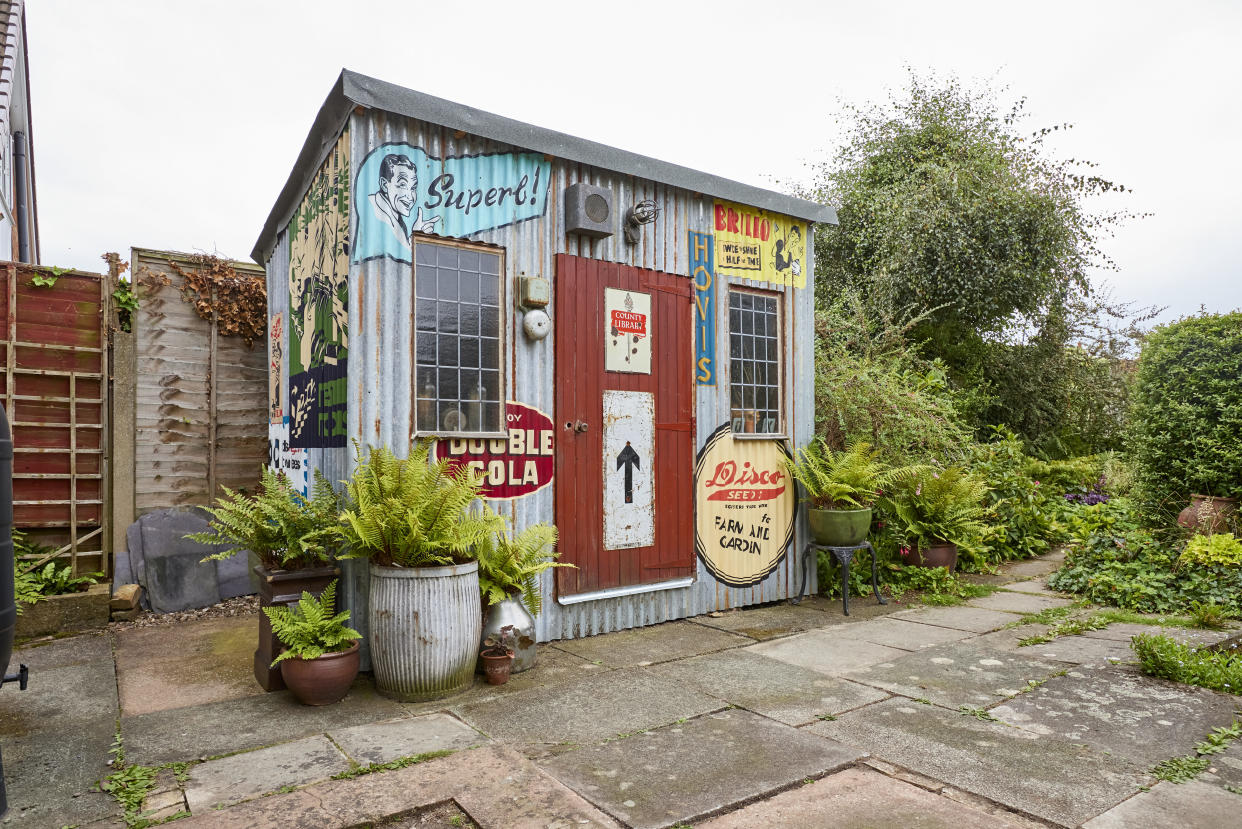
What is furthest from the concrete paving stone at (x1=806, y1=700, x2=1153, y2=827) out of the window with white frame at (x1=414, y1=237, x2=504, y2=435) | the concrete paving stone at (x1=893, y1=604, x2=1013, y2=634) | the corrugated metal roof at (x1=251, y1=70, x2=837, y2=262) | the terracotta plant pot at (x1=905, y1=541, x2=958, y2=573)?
the corrugated metal roof at (x1=251, y1=70, x2=837, y2=262)

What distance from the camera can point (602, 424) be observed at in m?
5.29

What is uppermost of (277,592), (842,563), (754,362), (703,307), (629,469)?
(703,307)

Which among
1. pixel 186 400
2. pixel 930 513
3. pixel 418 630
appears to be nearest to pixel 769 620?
pixel 930 513

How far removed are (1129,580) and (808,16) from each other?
245 inches

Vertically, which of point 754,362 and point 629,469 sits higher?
point 754,362

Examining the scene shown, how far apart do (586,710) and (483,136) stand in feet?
11.7

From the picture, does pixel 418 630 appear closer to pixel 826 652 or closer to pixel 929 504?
pixel 826 652

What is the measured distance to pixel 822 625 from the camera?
5547 mm

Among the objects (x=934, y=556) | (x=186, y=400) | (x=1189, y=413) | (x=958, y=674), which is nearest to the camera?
(x=958, y=674)

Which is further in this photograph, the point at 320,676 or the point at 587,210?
the point at 587,210

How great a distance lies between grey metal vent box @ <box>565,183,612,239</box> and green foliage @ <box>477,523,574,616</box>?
83.6 inches

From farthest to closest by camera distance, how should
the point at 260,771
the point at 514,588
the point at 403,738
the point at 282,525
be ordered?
the point at 514,588 < the point at 282,525 < the point at 403,738 < the point at 260,771

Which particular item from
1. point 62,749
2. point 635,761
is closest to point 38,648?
point 62,749

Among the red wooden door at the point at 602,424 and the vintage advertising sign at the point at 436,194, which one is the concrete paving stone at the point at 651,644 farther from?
the vintage advertising sign at the point at 436,194
